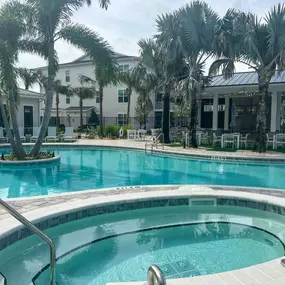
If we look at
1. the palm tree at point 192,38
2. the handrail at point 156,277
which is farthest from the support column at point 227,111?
the handrail at point 156,277

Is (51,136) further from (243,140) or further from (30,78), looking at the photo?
(243,140)

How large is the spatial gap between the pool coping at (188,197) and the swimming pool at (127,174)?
256 cm

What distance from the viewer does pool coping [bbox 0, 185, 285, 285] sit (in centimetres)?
334

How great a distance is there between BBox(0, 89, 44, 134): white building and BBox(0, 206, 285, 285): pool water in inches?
737

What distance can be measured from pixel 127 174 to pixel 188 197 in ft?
16.0

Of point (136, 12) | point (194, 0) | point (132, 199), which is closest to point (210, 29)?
point (194, 0)

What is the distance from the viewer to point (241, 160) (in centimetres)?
1386

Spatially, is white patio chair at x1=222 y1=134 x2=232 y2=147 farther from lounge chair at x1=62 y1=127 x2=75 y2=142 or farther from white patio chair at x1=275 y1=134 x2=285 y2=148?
lounge chair at x1=62 y1=127 x2=75 y2=142

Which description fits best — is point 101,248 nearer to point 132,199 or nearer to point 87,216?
point 87,216

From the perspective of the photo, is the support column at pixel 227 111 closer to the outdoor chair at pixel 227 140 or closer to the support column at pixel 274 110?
the support column at pixel 274 110

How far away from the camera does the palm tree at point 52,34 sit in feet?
40.8

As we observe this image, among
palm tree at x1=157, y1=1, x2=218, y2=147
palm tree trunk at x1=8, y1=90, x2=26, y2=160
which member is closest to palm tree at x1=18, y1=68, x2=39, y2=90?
palm tree at x1=157, y1=1, x2=218, y2=147

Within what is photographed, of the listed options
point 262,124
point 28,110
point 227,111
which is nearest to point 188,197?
point 262,124

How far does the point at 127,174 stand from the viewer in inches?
459
